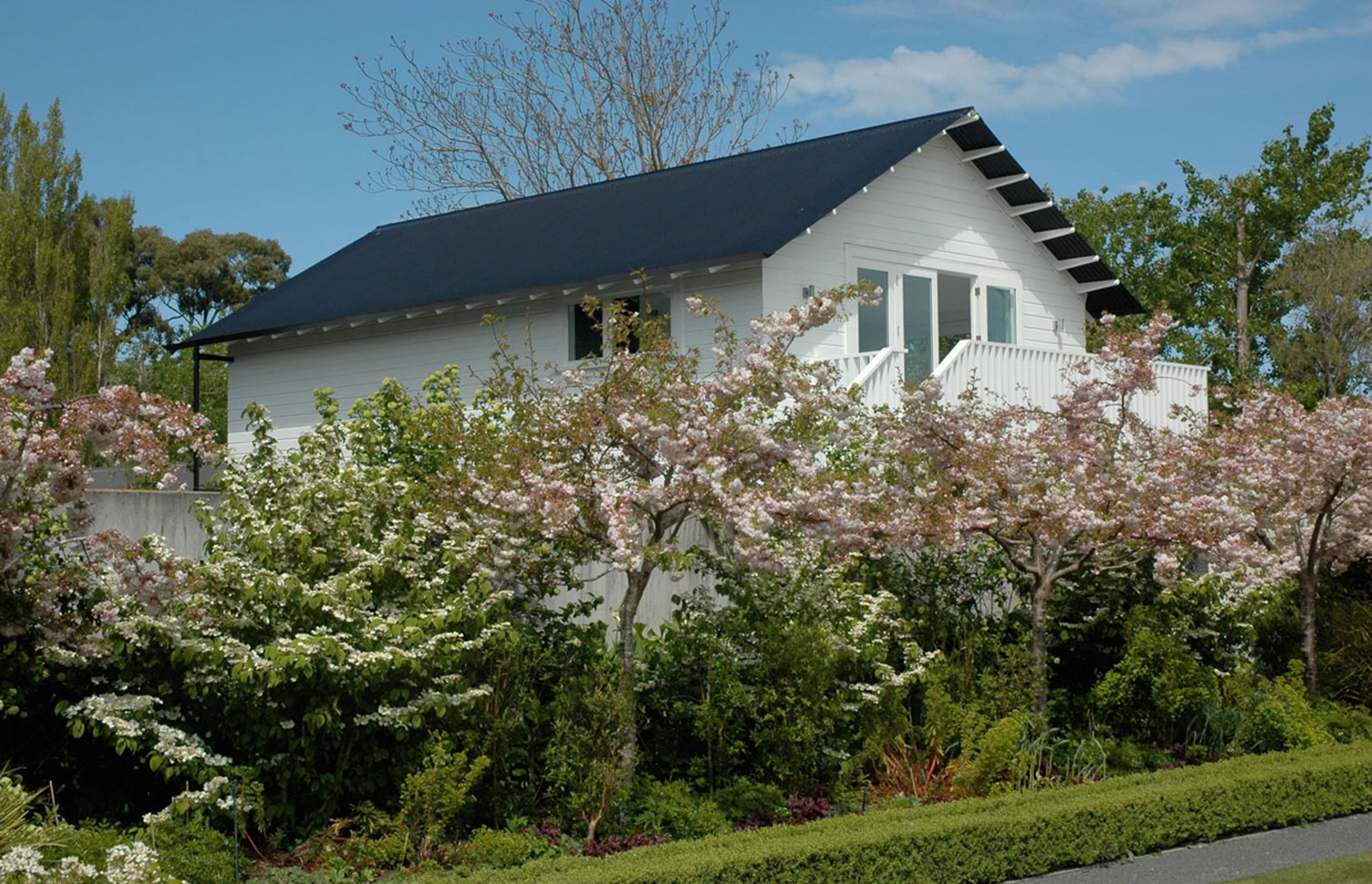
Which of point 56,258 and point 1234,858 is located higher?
point 56,258

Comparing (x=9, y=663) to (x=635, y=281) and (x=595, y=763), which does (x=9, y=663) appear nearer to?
(x=595, y=763)

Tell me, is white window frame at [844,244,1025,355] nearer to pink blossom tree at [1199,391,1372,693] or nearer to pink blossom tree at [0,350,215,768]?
pink blossom tree at [1199,391,1372,693]

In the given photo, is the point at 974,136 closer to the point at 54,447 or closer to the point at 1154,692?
the point at 1154,692

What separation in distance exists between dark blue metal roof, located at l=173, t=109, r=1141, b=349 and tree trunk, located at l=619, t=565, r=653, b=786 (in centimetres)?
808

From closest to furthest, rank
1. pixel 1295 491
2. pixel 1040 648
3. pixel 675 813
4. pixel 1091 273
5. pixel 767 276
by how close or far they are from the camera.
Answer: pixel 675 813 → pixel 1040 648 → pixel 1295 491 → pixel 767 276 → pixel 1091 273

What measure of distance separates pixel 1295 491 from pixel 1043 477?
302 cm

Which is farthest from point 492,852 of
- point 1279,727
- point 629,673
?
point 1279,727

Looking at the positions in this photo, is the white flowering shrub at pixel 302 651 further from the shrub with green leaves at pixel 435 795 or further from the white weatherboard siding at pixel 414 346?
the white weatherboard siding at pixel 414 346

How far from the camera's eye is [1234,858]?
855cm

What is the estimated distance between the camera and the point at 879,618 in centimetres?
1003

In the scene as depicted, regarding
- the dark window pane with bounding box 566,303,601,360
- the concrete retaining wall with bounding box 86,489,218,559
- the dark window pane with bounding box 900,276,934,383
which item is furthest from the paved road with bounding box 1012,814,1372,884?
the dark window pane with bounding box 566,303,601,360

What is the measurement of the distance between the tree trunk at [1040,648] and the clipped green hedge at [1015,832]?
3.25ft

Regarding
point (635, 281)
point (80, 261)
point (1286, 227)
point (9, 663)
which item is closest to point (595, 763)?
point (9, 663)

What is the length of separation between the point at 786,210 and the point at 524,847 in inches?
446
